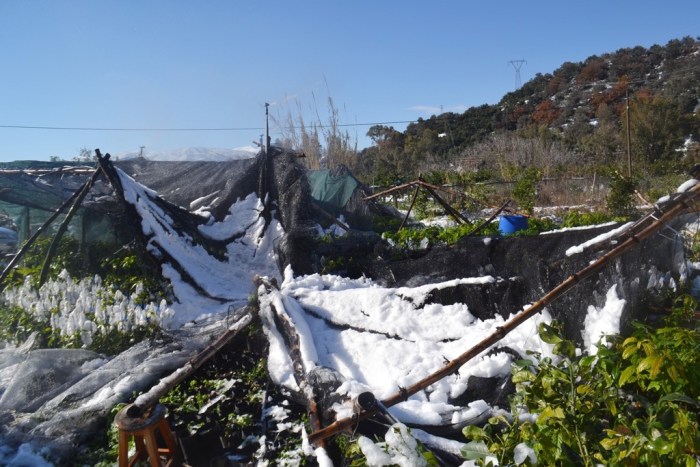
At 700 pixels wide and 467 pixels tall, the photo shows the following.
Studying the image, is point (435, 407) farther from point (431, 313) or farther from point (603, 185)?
point (603, 185)

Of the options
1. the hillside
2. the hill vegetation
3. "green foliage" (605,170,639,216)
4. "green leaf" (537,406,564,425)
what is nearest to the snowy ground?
"green leaf" (537,406,564,425)

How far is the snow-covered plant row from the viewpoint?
463cm

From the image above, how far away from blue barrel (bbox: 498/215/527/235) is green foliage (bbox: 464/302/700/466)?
165 inches

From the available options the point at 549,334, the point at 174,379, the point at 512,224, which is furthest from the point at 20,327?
the point at 512,224

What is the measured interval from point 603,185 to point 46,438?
544 inches

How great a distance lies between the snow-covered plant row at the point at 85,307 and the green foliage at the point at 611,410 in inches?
155

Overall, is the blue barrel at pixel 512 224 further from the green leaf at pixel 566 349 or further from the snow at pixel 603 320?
the green leaf at pixel 566 349

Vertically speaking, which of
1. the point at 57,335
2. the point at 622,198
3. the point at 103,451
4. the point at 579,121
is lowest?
the point at 103,451

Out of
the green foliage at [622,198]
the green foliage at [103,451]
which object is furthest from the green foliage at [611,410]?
the green foliage at [622,198]

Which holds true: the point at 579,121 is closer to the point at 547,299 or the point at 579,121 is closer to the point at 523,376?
the point at 547,299

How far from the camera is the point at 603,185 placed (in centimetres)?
1313

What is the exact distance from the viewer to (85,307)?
4867 mm

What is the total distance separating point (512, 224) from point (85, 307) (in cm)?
520

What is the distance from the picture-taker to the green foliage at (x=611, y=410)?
1.39 metres
